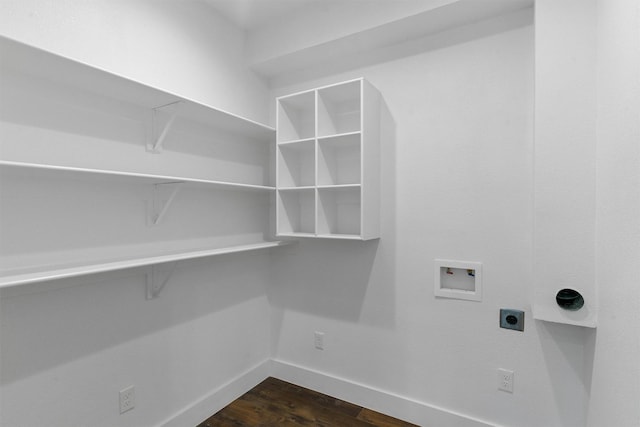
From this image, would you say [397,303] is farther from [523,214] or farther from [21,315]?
[21,315]

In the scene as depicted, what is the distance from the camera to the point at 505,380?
5.79 feet

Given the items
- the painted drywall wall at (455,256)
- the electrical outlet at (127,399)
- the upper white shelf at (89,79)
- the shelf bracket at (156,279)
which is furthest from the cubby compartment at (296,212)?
the electrical outlet at (127,399)

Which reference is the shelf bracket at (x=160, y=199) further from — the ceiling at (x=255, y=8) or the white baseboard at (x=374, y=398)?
the white baseboard at (x=374, y=398)

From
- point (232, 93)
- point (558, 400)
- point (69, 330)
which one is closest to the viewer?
point (69, 330)

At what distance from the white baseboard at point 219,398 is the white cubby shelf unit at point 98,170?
97 centimetres

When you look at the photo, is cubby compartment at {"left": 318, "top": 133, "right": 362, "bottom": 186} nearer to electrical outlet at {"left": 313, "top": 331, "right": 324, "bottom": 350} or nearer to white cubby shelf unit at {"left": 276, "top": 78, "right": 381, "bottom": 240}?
white cubby shelf unit at {"left": 276, "top": 78, "right": 381, "bottom": 240}

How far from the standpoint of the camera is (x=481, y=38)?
1836 mm

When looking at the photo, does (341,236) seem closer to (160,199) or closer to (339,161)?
(339,161)

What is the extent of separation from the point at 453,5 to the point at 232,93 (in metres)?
1.51

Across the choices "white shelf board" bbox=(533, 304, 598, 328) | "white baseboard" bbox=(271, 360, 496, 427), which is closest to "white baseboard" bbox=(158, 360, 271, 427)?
"white baseboard" bbox=(271, 360, 496, 427)

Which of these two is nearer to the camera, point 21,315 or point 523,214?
point 21,315

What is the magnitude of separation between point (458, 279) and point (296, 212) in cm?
122

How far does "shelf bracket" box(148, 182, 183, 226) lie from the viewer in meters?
1.74

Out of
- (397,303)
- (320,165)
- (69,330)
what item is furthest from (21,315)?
(397,303)
